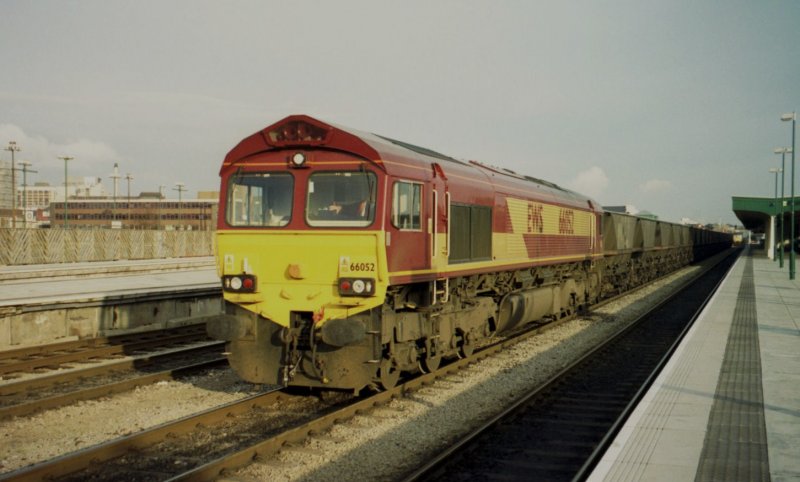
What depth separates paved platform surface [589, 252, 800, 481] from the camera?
6.89 m

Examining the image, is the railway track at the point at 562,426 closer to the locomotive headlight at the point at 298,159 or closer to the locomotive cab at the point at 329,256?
the locomotive cab at the point at 329,256

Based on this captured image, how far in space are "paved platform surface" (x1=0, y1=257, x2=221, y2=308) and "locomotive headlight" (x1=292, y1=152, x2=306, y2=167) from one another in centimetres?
968

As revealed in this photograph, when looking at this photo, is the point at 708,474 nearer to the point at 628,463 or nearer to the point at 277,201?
the point at 628,463

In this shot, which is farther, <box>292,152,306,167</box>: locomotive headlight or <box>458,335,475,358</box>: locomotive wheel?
<box>458,335,475,358</box>: locomotive wheel

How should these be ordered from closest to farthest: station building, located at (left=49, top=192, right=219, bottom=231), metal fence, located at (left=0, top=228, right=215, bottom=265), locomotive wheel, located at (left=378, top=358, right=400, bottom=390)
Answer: locomotive wheel, located at (left=378, top=358, right=400, bottom=390)
metal fence, located at (left=0, top=228, right=215, bottom=265)
station building, located at (left=49, top=192, right=219, bottom=231)

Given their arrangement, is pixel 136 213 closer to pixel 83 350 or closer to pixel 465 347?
pixel 83 350

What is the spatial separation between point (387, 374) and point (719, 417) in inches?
179

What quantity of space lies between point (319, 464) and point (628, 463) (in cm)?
334

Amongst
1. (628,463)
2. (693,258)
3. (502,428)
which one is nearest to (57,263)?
(502,428)

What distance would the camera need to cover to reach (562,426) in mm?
9711

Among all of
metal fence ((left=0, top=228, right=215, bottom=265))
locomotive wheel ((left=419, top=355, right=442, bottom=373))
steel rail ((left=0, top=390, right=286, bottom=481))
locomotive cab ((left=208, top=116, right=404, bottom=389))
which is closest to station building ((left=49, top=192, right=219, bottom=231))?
metal fence ((left=0, top=228, right=215, bottom=265))

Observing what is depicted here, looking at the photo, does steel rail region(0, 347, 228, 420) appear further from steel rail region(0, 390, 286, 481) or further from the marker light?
the marker light

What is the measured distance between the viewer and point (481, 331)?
13.8 metres

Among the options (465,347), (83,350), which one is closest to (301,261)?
(465,347)
